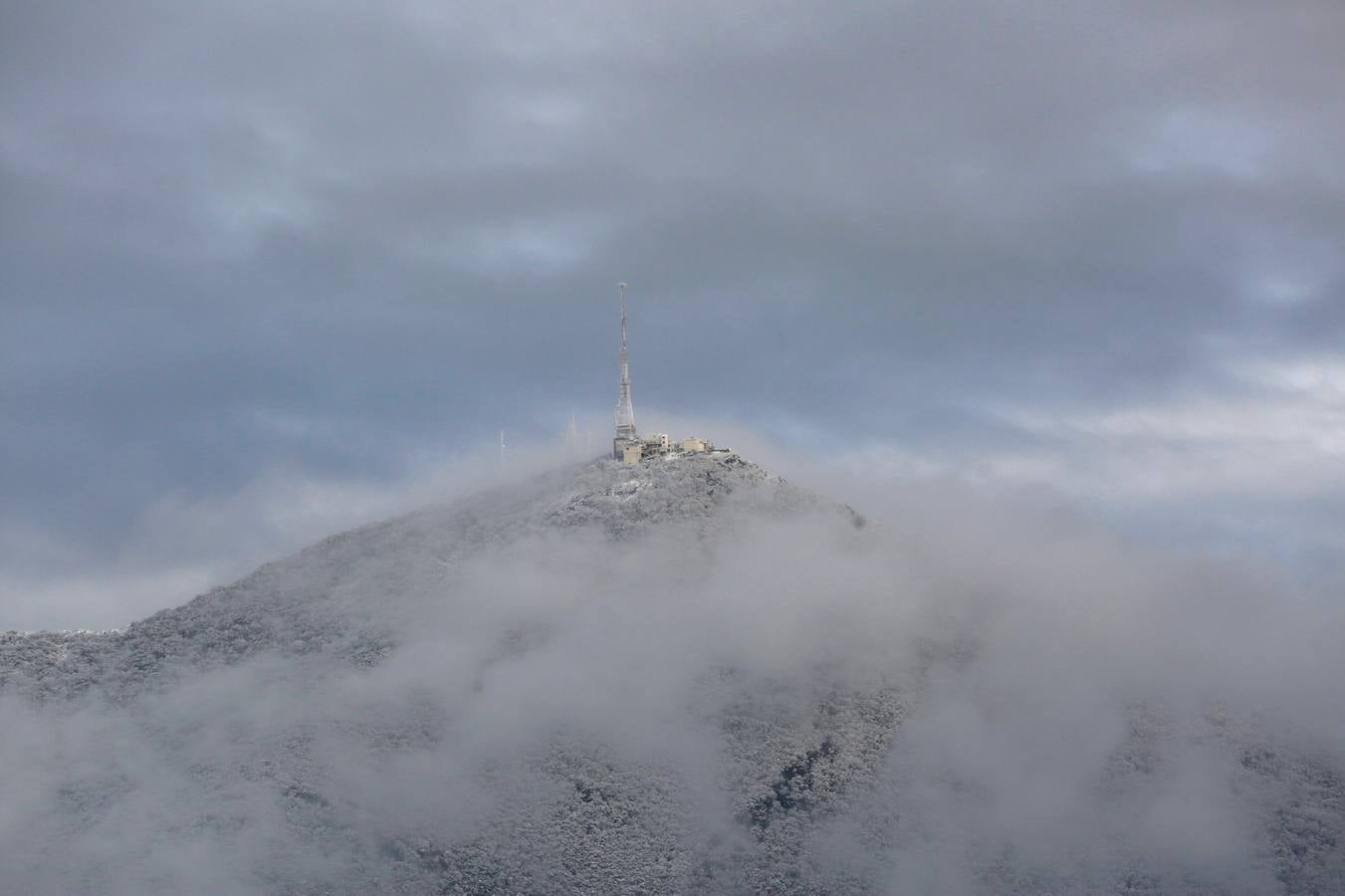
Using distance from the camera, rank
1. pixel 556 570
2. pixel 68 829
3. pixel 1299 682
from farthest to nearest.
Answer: pixel 556 570 → pixel 1299 682 → pixel 68 829

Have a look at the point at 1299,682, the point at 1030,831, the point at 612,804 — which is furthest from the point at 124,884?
the point at 1299,682

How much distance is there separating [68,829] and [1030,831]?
3902 inches

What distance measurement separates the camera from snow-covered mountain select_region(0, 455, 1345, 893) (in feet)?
521

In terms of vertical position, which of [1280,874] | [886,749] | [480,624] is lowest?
[1280,874]

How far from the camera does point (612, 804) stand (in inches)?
6462

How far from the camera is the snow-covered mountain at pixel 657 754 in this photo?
15875 centimetres

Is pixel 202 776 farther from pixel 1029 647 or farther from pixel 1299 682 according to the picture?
pixel 1299 682

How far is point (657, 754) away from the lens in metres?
170

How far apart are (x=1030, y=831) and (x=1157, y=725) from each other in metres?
23.5

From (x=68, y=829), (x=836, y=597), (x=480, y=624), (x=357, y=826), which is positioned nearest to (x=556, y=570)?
(x=480, y=624)

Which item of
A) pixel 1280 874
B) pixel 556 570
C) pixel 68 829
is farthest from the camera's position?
pixel 556 570

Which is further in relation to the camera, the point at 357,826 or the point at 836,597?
the point at 836,597

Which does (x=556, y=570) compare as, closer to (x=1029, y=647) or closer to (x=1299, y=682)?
(x=1029, y=647)

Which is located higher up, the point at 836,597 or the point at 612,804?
the point at 836,597
